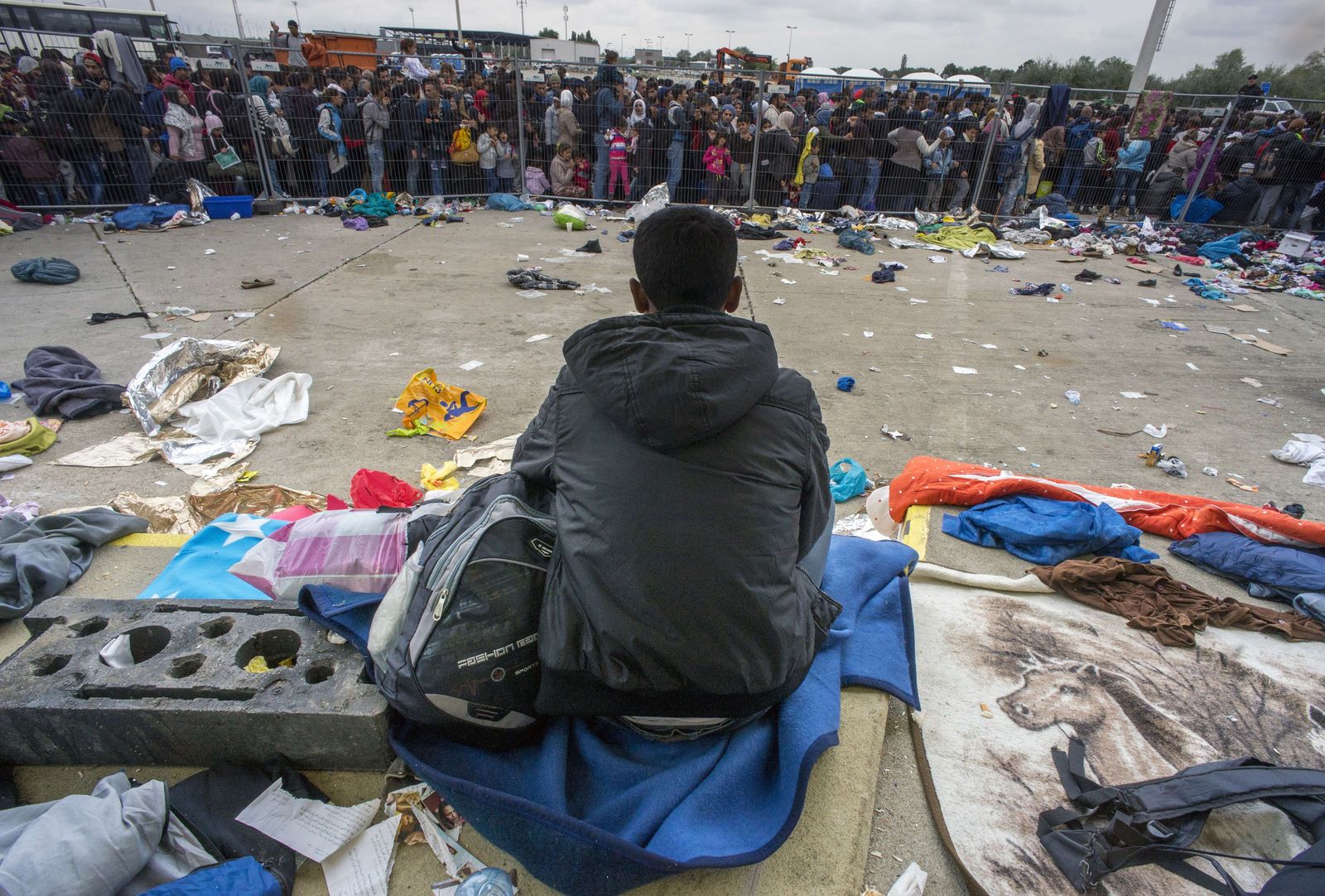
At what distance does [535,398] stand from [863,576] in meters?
2.91

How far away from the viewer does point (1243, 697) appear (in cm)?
214

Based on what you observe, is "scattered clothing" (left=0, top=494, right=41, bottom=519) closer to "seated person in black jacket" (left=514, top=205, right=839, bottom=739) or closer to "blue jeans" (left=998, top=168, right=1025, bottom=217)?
"seated person in black jacket" (left=514, top=205, right=839, bottom=739)

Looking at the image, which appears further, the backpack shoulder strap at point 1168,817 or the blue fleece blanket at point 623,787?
the backpack shoulder strap at point 1168,817

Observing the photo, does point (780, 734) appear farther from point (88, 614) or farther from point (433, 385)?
point (433, 385)

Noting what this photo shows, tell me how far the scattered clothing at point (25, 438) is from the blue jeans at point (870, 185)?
36.4 ft

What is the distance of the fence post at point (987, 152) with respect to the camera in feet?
34.9

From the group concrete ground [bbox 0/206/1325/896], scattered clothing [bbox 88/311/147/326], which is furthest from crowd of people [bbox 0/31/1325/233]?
scattered clothing [bbox 88/311/147/326]

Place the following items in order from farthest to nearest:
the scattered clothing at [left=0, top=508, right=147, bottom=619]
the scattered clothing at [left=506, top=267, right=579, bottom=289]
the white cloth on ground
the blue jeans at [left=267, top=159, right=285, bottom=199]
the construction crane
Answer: the construction crane < the blue jeans at [left=267, top=159, right=285, bottom=199] < the scattered clothing at [left=506, top=267, right=579, bottom=289] < the white cloth on ground < the scattered clothing at [left=0, top=508, right=147, bottom=619]

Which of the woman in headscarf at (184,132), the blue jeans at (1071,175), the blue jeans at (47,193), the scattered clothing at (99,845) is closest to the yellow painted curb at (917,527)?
the scattered clothing at (99,845)

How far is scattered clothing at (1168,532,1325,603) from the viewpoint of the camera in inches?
101

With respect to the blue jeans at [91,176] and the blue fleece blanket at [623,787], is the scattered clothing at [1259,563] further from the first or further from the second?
the blue jeans at [91,176]

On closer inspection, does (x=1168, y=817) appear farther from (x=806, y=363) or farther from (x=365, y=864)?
(x=806, y=363)

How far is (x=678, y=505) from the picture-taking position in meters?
1.39

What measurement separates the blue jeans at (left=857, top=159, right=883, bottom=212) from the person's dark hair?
10810 mm
